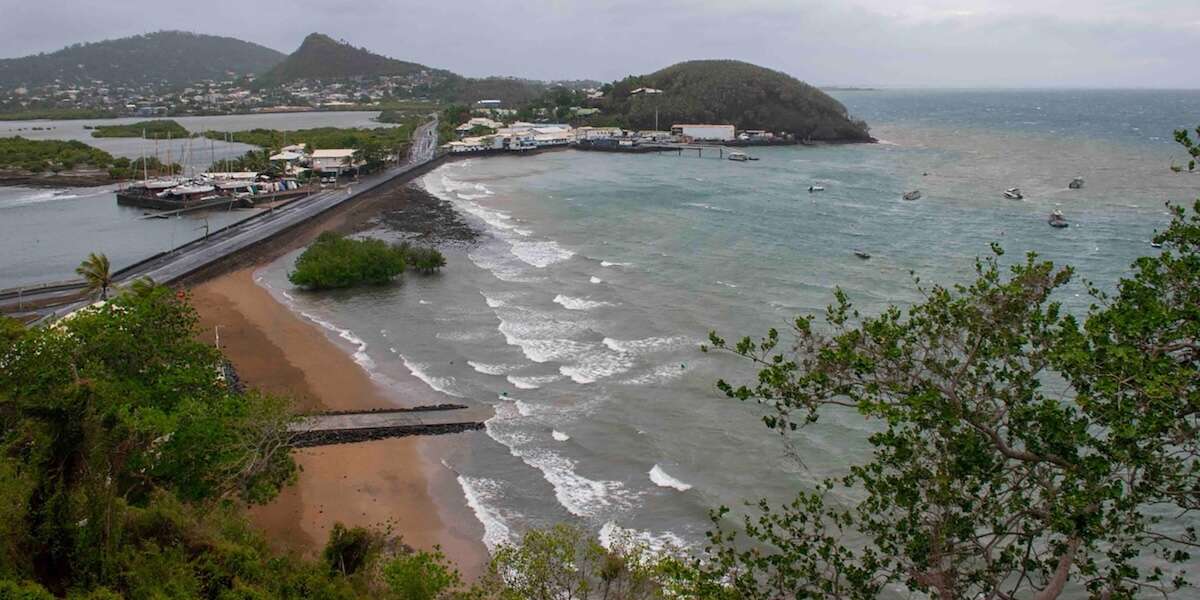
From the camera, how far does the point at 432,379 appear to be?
30.6 meters

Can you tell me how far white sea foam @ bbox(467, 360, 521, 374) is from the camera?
31.1 m

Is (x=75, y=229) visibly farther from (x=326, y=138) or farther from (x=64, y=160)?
(x=326, y=138)

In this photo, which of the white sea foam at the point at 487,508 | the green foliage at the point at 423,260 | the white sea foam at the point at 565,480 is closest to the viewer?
the white sea foam at the point at 487,508

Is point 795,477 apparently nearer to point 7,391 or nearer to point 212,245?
point 7,391

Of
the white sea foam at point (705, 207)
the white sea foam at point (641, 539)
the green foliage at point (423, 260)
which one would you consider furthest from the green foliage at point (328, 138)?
the white sea foam at point (641, 539)

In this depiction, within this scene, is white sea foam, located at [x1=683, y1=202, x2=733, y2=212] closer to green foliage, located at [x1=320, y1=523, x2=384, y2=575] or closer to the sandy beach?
the sandy beach

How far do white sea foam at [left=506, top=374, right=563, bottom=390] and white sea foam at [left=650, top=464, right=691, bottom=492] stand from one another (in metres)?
7.27

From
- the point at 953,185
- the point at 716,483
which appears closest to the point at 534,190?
the point at 953,185

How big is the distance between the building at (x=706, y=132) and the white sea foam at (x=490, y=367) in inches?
4111

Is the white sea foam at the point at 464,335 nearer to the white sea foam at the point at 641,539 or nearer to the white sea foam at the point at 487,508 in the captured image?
the white sea foam at the point at 487,508

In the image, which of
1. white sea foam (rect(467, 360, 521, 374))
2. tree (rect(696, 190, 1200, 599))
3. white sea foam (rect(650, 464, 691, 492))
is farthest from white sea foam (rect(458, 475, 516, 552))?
tree (rect(696, 190, 1200, 599))

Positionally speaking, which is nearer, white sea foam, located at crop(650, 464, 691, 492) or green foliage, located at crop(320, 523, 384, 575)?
green foliage, located at crop(320, 523, 384, 575)

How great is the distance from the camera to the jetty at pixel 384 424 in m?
25.0

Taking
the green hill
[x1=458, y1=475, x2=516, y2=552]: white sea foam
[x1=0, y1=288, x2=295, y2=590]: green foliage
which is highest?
the green hill
